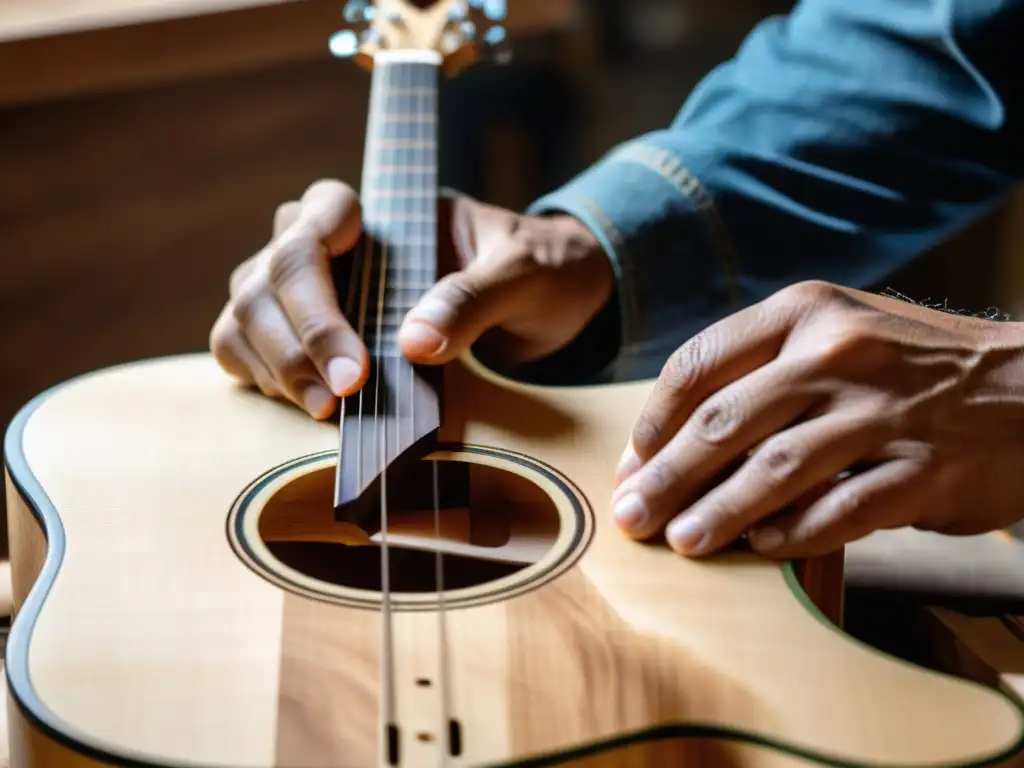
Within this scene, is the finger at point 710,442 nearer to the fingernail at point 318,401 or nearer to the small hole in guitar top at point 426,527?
the small hole in guitar top at point 426,527

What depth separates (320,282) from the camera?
1.83 ft

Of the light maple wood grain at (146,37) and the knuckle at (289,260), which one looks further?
the light maple wood grain at (146,37)

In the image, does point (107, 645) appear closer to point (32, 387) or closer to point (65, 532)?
point (65, 532)

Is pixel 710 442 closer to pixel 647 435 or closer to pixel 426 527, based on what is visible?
pixel 647 435

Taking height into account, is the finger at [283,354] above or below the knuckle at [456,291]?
below

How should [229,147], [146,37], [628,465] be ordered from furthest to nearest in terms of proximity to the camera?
[229,147] → [146,37] → [628,465]

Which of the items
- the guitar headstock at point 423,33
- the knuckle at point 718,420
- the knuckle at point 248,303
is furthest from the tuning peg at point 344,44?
the knuckle at point 718,420

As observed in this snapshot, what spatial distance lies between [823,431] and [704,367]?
57 mm

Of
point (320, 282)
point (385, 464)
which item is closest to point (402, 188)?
point (320, 282)

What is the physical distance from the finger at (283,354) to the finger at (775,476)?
0.68 feet

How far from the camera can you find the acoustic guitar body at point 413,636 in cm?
31

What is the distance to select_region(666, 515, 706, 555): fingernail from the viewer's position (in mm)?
413

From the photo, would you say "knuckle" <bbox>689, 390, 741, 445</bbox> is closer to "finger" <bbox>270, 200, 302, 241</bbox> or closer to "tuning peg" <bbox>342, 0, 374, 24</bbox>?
"finger" <bbox>270, 200, 302, 241</bbox>

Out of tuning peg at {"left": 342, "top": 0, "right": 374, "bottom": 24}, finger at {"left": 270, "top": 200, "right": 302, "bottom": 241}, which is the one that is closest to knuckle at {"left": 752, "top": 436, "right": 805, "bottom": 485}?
finger at {"left": 270, "top": 200, "right": 302, "bottom": 241}
